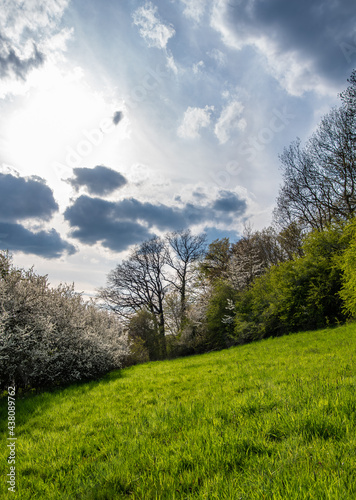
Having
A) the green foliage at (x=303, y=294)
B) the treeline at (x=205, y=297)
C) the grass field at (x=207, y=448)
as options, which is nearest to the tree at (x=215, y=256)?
the treeline at (x=205, y=297)

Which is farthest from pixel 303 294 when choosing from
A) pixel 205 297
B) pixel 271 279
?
pixel 205 297

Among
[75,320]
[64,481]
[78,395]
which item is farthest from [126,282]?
[64,481]

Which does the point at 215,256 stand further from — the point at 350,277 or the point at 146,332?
the point at 350,277

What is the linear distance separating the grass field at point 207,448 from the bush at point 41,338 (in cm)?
263

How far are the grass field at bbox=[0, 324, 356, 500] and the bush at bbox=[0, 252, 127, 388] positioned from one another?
104 inches

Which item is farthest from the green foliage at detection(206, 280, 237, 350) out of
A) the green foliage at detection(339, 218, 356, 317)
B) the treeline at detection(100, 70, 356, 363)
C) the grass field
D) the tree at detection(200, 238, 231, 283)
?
the grass field

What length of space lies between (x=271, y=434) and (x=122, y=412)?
3.20 m

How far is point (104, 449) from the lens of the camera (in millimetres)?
3045

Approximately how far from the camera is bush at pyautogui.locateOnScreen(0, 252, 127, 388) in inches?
277

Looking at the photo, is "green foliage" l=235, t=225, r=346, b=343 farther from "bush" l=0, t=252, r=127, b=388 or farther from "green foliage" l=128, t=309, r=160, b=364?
"bush" l=0, t=252, r=127, b=388

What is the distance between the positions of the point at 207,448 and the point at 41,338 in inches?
286

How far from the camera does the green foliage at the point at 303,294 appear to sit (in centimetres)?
1363

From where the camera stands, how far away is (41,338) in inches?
311

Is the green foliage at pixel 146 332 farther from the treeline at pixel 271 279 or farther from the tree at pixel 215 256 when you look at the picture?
the tree at pixel 215 256
